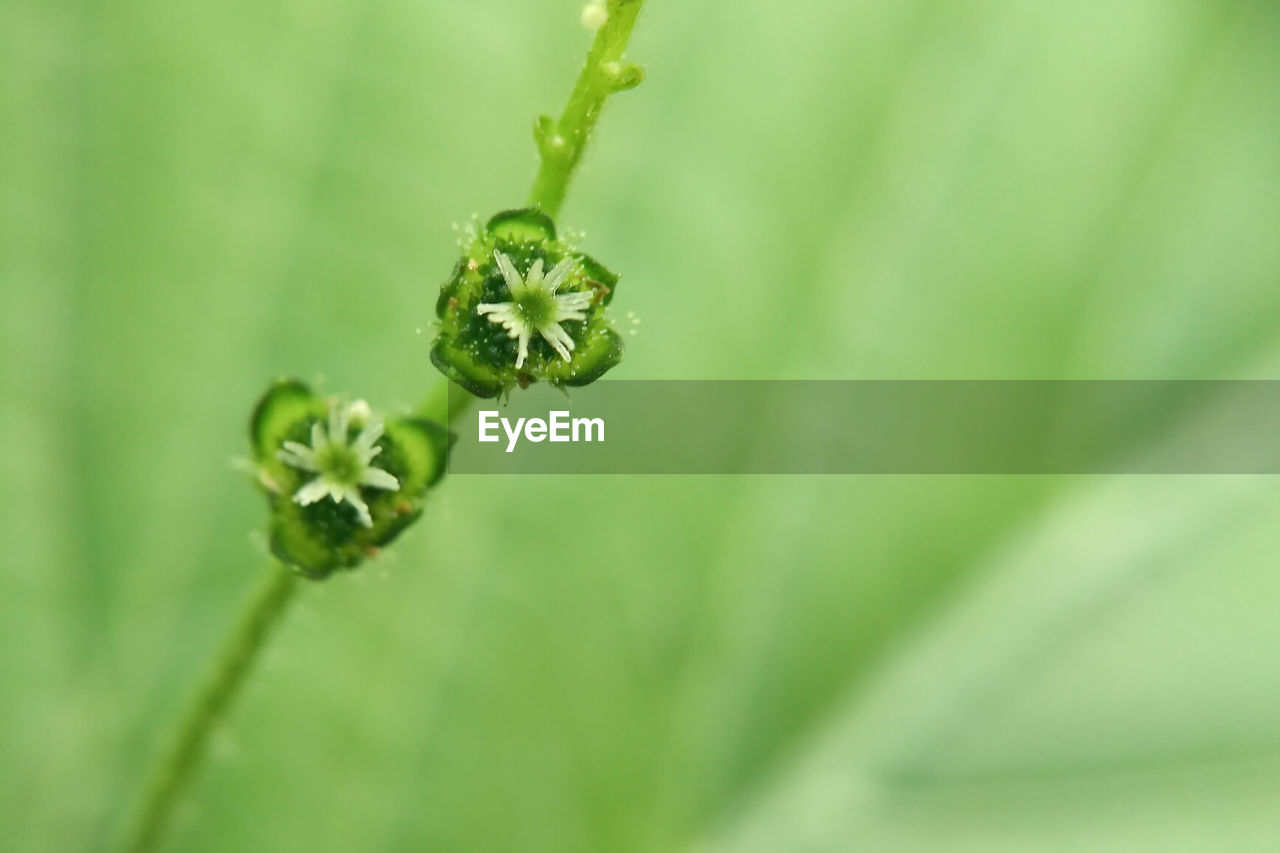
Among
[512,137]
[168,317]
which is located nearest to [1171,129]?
[512,137]

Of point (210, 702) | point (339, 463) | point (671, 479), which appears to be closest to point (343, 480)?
point (339, 463)

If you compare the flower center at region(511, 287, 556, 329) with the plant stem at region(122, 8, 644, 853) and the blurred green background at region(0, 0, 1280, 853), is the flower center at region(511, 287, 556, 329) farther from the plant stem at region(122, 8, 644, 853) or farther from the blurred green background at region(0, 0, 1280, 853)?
the blurred green background at region(0, 0, 1280, 853)

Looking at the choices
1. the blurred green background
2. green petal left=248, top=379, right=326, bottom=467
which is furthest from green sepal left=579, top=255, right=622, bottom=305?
the blurred green background

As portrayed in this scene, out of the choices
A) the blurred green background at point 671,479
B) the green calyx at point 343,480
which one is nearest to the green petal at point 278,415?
the green calyx at point 343,480

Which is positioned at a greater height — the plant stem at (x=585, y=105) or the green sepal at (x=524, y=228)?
the plant stem at (x=585, y=105)

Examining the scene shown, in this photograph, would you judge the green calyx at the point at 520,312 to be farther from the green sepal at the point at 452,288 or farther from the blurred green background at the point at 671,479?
the blurred green background at the point at 671,479

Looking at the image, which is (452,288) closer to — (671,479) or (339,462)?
(339,462)

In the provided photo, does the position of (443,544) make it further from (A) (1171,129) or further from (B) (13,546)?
(A) (1171,129)
